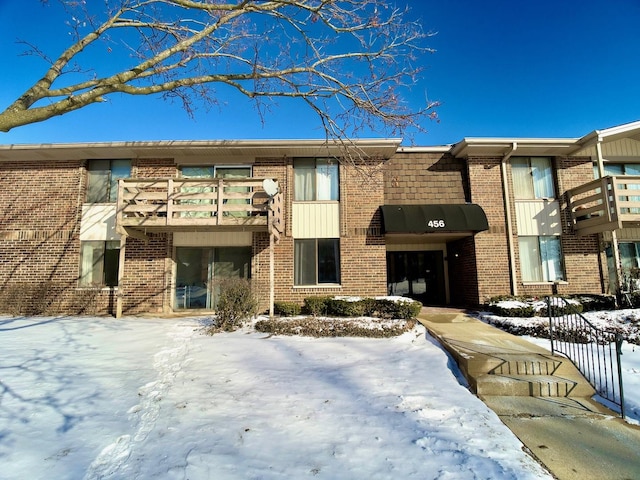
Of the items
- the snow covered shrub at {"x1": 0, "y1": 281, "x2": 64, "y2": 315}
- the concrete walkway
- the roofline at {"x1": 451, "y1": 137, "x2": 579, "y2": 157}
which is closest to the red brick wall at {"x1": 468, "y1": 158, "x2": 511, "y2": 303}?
the roofline at {"x1": 451, "y1": 137, "x2": 579, "y2": 157}

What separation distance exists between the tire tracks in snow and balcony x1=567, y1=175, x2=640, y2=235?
1327cm

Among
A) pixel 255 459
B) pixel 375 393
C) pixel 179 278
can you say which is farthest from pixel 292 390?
pixel 179 278

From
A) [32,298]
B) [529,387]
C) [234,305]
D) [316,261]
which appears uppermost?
[316,261]

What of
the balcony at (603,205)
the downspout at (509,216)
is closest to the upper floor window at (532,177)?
the downspout at (509,216)

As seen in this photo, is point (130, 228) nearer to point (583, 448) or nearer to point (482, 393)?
point (482, 393)

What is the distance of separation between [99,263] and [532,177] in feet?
53.5

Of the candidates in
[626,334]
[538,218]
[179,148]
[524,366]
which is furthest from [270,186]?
[626,334]

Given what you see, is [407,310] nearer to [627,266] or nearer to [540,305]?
[540,305]

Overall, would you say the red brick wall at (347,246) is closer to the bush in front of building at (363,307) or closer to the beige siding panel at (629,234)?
the bush in front of building at (363,307)

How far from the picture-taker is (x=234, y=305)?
886 centimetres

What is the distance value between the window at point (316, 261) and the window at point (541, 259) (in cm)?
683

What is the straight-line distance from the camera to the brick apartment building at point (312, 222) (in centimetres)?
1151

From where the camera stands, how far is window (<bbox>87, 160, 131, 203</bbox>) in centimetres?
1218

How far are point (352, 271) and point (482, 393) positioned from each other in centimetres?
656
